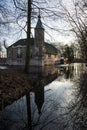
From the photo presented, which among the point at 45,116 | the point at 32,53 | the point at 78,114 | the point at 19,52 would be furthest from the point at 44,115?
the point at 19,52

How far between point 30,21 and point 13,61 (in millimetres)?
45259

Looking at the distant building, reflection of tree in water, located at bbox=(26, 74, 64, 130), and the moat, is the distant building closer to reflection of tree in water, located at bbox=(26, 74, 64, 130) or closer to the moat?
the moat

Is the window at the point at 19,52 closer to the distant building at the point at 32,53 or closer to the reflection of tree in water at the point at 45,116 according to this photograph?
the distant building at the point at 32,53

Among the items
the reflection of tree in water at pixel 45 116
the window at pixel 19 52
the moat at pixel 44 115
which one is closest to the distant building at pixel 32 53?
the window at pixel 19 52

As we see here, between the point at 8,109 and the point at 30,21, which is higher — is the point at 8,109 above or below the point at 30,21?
below

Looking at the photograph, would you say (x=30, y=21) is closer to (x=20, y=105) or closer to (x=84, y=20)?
(x=84, y=20)

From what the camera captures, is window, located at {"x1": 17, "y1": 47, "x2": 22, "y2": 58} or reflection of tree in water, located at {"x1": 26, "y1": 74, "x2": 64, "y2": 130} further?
window, located at {"x1": 17, "y1": 47, "x2": 22, "y2": 58}

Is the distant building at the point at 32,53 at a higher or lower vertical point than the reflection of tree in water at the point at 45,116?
higher

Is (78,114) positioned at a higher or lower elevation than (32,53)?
lower

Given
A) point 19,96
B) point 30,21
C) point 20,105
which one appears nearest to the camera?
point 20,105

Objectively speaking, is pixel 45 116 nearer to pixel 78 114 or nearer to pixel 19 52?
pixel 78 114

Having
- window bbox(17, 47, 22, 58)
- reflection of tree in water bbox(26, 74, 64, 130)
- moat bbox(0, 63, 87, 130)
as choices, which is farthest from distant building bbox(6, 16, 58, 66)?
reflection of tree in water bbox(26, 74, 64, 130)

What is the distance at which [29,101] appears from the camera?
34.8ft

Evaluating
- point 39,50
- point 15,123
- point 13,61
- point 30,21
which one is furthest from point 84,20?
point 13,61
